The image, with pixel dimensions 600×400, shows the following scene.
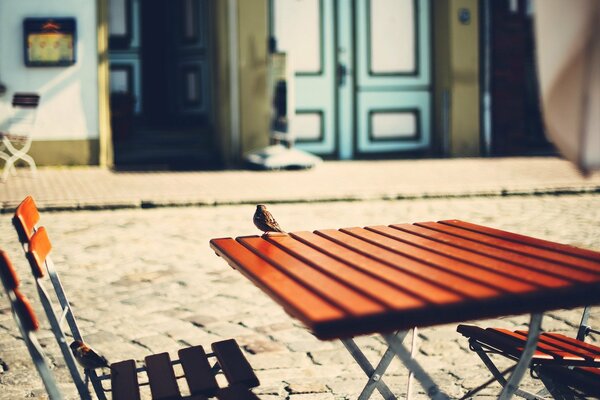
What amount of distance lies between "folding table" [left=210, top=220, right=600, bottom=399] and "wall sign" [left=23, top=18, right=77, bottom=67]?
1033 centimetres

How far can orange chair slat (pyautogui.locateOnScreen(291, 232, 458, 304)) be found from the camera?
1730 mm

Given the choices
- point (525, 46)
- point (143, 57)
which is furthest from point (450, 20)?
point (143, 57)

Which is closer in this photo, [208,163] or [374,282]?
[374,282]

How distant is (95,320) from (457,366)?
2031 mm

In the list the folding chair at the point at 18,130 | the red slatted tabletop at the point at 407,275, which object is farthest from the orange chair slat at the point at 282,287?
the folding chair at the point at 18,130

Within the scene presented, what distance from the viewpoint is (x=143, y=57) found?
15898 mm

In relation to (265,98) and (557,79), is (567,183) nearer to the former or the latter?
(265,98)

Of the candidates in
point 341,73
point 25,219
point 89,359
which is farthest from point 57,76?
point 89,359

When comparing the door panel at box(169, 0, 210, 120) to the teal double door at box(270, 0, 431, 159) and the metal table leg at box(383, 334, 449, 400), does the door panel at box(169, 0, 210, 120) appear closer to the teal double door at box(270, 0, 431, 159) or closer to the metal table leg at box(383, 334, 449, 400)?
the teal double door at box(270, 0, 431, 159)

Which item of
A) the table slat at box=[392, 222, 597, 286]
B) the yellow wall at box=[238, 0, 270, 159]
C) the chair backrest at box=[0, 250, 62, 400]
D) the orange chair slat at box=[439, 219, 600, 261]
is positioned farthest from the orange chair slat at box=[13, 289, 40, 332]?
the yellow wall at box=[238, 0, 270, 159]

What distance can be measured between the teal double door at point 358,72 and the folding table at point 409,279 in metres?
11.0

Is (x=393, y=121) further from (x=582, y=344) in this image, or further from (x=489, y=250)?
(x=489, y=250)

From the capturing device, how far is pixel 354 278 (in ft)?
6.41

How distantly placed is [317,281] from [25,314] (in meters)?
0.70
